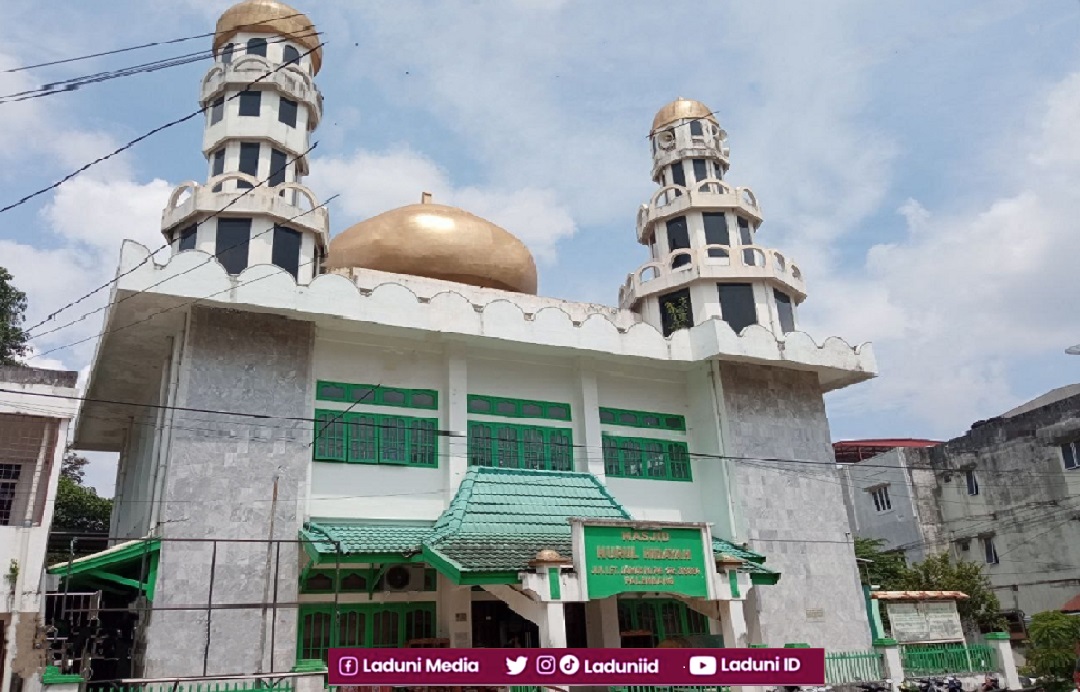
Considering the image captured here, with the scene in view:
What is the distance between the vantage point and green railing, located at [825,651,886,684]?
51.4 feet

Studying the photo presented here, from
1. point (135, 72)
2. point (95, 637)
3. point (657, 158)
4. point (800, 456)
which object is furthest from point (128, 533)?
point (657, 158)

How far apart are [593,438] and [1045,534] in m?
18.4

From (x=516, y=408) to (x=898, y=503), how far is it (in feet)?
67.1

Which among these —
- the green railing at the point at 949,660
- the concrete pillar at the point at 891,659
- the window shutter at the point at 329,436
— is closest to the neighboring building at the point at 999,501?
the green railing at the point at 949,660

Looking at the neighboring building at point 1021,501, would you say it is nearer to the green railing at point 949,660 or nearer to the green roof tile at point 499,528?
the green railing at point 949,660

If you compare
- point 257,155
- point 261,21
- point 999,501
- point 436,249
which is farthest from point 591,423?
point 999,501

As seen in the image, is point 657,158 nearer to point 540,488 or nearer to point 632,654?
point 540,488

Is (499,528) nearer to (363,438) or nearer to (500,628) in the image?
(500,628)

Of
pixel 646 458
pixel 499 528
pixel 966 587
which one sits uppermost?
pixel 646 458

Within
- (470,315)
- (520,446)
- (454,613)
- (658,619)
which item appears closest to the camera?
(454,613)

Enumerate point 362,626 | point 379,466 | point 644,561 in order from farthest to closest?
point 379,466 → point 362,626 → point 644,561

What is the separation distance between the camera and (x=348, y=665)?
9586 millimetres

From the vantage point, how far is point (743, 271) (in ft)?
69.9

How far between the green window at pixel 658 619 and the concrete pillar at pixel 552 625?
5126mm
